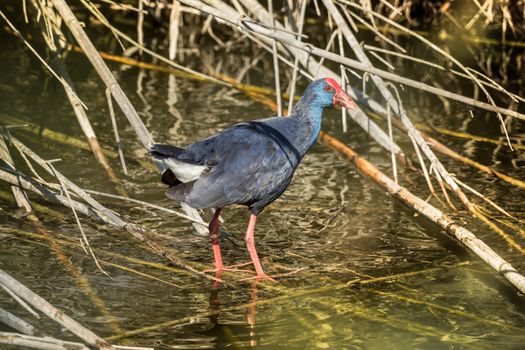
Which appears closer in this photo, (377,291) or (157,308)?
(157,308)

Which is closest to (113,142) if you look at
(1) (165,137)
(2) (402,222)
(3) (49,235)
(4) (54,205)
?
(1) (165,137)

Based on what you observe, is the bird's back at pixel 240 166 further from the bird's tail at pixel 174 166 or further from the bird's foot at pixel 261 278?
the bird's foot at pixel 261 278

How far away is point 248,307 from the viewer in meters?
3.24

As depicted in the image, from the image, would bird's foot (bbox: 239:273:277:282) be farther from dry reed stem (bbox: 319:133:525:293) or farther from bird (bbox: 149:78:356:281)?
dry reed stem (bbox: 319:133:525:293)

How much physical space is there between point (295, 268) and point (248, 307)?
42 cm

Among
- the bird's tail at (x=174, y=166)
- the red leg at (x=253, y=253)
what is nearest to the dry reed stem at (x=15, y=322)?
the bird's tail at (x=174, y=166)

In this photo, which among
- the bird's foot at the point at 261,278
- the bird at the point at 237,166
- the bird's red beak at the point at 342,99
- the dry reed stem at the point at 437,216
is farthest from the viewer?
the bird's red beak at the point at 342,99

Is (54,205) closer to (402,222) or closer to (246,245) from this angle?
(246,245)

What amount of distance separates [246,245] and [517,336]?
1.29 m

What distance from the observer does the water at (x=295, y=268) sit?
9.93 feet

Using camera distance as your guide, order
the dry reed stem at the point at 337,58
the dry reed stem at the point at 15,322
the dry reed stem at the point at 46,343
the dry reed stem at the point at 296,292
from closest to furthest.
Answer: the dry reed stem at the point at 46,343
the dry reed stem at the point at 15,322
the dry reed stem at the point at 337,58
the dry reed stem at the point at 296,292

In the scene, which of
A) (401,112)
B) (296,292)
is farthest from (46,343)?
(401,112)

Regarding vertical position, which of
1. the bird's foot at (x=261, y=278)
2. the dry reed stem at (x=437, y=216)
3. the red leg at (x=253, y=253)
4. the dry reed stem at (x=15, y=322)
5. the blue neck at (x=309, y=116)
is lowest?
the bird's foot at (x=261, y=278)

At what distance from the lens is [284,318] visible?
314 centimetres
